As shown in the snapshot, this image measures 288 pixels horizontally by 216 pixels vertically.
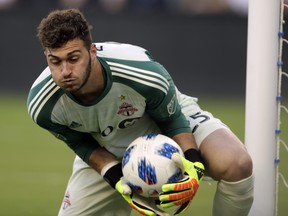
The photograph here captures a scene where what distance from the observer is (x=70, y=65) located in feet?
13.0

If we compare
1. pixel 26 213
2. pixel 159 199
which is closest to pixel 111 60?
pixel 159 199

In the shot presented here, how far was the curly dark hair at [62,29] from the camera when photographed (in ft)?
13.0

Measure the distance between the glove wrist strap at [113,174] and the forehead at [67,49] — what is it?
718 mm

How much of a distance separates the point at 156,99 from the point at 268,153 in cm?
88

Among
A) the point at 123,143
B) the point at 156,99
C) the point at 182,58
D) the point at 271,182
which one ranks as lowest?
the point at 182,58

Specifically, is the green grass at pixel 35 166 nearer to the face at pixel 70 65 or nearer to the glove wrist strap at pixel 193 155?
the glove wrist strap at pixel 193 155

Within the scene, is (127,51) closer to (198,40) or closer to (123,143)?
(123,143)

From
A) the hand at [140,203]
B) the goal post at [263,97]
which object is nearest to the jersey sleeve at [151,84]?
the hand at [140,203]

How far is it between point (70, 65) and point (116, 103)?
0.39m

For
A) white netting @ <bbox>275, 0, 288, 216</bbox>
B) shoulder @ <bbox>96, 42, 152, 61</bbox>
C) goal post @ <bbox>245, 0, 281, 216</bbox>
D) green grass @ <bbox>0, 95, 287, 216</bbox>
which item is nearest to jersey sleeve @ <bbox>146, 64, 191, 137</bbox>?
shoulder @ <bbox>96, 42, 152, 61</bbox>

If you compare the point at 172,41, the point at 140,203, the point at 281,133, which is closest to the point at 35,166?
the point at 281,133

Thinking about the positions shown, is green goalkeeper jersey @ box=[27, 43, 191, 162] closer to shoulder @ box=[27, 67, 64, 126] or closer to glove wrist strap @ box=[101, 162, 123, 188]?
shoulder @ box=[27, 67, 64, 126]

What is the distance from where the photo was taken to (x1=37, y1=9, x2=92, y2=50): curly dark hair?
3.95 meters

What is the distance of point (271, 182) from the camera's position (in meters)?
4.76
